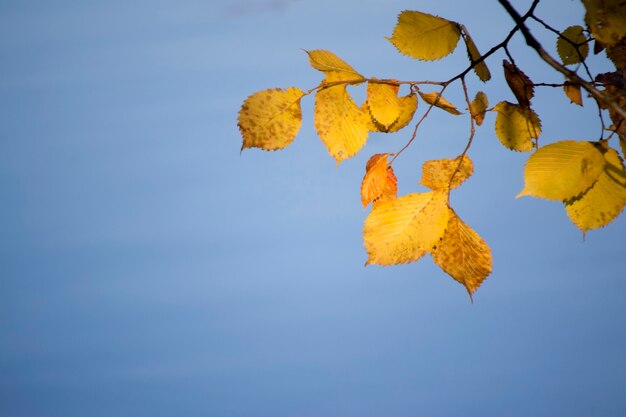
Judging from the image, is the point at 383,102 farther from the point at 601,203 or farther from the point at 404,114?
the point at 601,203

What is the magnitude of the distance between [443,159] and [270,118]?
0.36ft

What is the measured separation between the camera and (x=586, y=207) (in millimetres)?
362

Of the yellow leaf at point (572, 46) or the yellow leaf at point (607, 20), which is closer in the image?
the yellow leaf at point (607, 20)

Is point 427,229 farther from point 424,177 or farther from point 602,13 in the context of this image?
point 602,13

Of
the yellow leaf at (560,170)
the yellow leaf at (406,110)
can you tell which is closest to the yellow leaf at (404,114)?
the yellow leaf at (406,110)

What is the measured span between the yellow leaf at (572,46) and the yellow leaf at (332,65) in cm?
16

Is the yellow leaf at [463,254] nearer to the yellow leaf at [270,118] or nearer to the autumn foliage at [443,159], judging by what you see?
the autumn foliage at [443,159]

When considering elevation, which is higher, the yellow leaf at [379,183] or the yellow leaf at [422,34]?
the yellow leaf at [422,34]

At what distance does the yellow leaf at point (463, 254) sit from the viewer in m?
0.39

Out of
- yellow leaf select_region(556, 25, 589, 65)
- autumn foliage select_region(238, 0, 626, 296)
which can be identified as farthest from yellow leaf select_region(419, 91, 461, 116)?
yellow leaf select_region(556, 25, 589, 65)

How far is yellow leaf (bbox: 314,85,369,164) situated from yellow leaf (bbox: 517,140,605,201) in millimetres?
105

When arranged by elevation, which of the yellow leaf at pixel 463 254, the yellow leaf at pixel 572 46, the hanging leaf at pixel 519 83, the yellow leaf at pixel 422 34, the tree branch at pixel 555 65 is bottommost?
the yellow leaf at pixel 463 254

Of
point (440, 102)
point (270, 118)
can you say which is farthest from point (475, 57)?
point (270, 118)

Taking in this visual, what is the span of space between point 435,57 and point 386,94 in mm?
38
